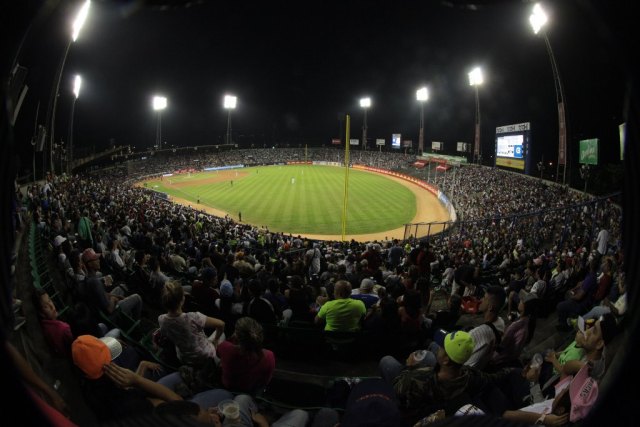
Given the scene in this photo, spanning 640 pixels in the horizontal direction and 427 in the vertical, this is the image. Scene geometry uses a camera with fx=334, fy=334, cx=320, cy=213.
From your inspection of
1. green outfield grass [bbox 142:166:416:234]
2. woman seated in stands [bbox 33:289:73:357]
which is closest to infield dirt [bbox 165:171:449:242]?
green outfield grass [bbox 142:166:416:234]

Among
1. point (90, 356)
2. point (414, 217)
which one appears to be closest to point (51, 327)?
point (90, 356)

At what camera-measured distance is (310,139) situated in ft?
308

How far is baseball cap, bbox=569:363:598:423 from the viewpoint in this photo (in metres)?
2.10

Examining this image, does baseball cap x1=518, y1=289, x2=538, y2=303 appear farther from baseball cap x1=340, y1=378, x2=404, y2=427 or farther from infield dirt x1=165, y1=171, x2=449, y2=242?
infield dirt x1=165, y1=171, x2=449, y2=242

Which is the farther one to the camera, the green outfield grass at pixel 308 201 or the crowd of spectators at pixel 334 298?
the green outfield grass at pixel 308 201

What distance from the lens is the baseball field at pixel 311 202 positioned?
27.4 m

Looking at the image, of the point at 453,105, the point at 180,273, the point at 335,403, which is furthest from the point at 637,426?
the point at 453,105

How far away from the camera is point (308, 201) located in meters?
35.4

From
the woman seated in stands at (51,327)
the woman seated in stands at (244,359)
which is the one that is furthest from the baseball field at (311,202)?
the woman seated in stands at (51,327)

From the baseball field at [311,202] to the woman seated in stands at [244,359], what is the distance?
21.8 m

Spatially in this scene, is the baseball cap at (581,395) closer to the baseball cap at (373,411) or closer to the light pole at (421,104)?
the baseball cap at (373,411)

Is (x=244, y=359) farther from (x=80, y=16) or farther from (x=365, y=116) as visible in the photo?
(x=365, y=116)

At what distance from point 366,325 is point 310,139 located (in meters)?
92.3

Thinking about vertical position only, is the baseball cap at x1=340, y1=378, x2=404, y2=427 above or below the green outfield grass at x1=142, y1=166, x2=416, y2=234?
above
